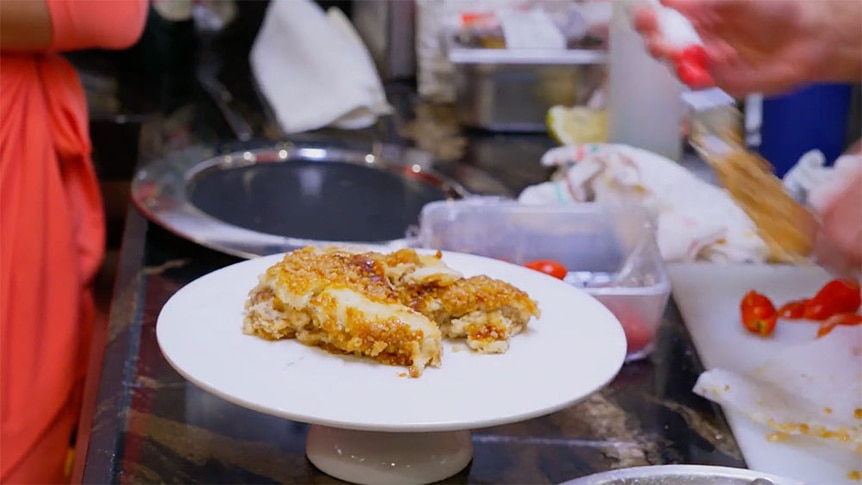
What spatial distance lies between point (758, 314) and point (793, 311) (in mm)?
54

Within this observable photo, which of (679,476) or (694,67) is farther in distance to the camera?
(694,67)

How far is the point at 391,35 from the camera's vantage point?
206 cm

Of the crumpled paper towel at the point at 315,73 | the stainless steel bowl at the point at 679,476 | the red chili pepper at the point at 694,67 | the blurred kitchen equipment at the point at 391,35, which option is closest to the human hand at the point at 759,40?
the red chili pepper at the point at 694,67

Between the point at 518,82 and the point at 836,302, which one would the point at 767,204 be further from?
the point at 518,82

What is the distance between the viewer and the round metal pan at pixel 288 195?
1274mm

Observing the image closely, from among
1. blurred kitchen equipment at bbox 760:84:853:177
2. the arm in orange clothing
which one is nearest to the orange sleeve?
the arm in orange clothing

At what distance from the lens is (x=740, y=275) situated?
1.29 m

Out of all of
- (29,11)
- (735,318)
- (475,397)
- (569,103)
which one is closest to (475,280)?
(475,397)

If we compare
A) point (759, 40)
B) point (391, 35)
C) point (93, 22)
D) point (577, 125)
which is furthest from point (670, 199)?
point (391, 35)

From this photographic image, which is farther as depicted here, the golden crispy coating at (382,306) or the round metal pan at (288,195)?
the round metal pan at (288,195)

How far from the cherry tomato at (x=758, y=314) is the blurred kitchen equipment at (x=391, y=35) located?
1.03 metres

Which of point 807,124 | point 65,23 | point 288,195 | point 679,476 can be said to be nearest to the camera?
point 679,476

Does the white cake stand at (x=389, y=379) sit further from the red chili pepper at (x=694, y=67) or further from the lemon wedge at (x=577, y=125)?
the lemon wedge at (x=577, y=125)

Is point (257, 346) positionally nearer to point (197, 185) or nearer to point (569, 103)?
point (197, 185)
